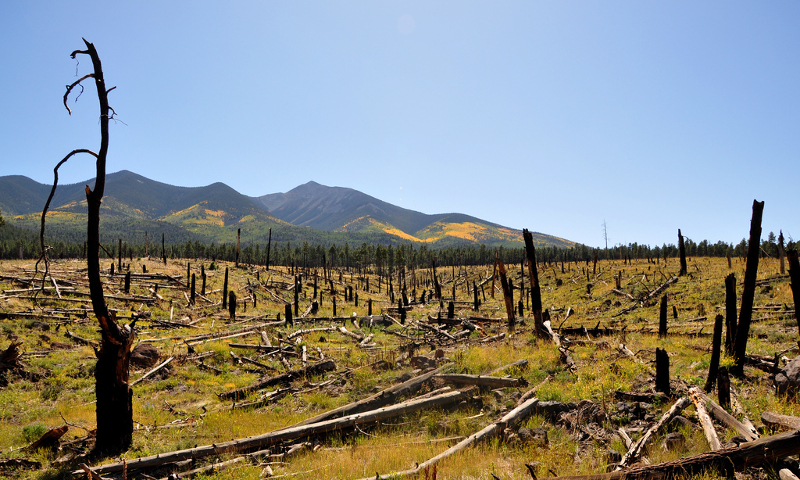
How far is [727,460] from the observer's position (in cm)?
511

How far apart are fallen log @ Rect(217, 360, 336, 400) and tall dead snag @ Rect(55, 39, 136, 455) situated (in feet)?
13.4

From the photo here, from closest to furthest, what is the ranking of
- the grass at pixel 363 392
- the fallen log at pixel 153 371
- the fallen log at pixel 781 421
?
1. the fallen log at pixel 781 421
2. the grass at pixel 363 392
3. the fallen log at pixel 153 371

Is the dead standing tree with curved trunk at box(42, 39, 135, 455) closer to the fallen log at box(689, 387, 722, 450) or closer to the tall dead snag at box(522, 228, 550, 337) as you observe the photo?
the fallen log at box(689, 387, 722, 450)

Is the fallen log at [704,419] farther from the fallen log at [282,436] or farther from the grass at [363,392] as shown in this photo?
the fallen log at [282,436]

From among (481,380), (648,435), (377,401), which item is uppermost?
(648,435)

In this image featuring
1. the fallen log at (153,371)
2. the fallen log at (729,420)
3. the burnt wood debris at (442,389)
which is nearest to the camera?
the fallen log at (729,420)

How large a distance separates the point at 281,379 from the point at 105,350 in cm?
664

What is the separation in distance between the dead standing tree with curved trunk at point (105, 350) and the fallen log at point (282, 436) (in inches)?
48.9

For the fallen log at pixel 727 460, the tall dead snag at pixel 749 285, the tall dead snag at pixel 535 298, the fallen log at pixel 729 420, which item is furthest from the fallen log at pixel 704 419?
the tall dead snag at pixel 535 298

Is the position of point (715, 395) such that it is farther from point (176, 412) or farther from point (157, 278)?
point (157, 278)

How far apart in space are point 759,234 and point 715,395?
14.7 ft

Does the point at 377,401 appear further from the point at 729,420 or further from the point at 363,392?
the point at 729,420

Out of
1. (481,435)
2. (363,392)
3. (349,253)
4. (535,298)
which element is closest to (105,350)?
(363,392)

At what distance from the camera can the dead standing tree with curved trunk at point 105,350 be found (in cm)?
711
